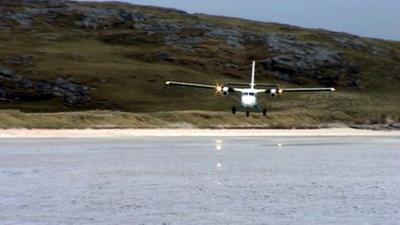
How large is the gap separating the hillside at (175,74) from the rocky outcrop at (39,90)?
0.15m

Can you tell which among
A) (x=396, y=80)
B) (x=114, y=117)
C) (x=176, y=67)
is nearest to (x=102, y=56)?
(x=176, y=67)

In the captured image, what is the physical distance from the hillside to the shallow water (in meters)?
26.4

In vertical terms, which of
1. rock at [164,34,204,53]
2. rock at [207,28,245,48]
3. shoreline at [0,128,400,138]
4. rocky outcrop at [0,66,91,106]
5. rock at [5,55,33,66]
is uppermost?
rock at [207,28,245,48]

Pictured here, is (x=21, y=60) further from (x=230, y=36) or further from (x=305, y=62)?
(x=230, y=36)

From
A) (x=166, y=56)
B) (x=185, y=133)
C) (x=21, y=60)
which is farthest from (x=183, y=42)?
(x=185, y=133)

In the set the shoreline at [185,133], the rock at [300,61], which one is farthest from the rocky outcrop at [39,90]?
the rock at [300,61]

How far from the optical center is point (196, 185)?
3409cm

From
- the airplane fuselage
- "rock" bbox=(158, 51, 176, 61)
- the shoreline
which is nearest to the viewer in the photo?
the shoreline

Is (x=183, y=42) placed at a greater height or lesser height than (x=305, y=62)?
greater

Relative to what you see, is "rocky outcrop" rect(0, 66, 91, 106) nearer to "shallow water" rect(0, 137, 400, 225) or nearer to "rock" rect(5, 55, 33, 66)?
"rock" rect(5, 55, 33, 66)

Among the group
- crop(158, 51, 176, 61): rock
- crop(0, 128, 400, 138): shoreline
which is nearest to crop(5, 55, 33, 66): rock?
crop(158, 51, 176, 61): rock

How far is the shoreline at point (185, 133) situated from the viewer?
72000mm

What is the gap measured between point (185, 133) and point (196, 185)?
46555mm

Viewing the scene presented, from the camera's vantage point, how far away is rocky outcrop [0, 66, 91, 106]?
408 feet
